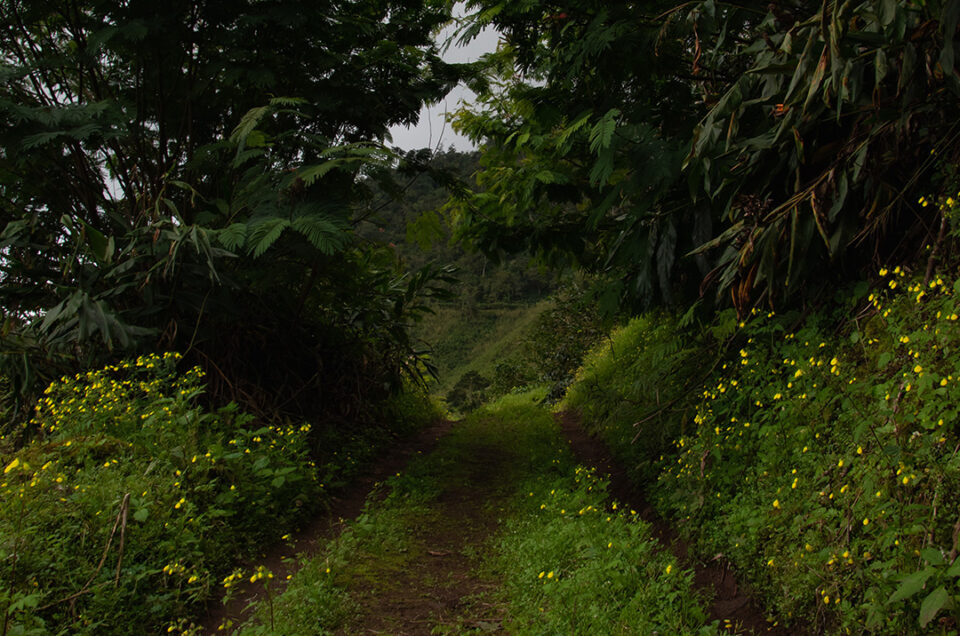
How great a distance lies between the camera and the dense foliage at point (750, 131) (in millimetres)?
2789

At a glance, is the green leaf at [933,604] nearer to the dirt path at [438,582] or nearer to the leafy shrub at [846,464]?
the leafy shrub at [846,464]

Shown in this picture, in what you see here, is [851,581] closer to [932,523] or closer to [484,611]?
[932,523]

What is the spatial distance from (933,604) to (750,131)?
295cm

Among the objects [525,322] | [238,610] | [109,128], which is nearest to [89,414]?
[238,610]

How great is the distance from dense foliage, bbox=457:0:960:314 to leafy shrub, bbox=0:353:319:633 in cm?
303

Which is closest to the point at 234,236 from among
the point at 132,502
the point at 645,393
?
the point at 132,502

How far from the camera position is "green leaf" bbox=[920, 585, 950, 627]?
1.83m

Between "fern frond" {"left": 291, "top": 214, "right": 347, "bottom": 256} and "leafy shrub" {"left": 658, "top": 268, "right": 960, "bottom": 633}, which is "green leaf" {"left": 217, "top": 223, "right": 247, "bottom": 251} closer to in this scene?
"fern frond" {"left": 291, "top": 214, "right": 347, "bottom": 256}

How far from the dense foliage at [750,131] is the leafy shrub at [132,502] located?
3.03 metres

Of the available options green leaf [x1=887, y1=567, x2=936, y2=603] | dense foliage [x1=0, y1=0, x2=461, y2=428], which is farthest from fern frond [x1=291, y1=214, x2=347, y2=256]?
green leaf [x1=887, y1=567, x2=936, y2=603]

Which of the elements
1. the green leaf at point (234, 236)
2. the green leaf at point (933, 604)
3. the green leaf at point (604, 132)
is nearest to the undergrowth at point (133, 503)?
the green leaf at point (234, 236)

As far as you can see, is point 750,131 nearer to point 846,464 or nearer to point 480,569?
point 846,464

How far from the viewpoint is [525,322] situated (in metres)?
32.0

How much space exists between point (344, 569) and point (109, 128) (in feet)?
13.1
